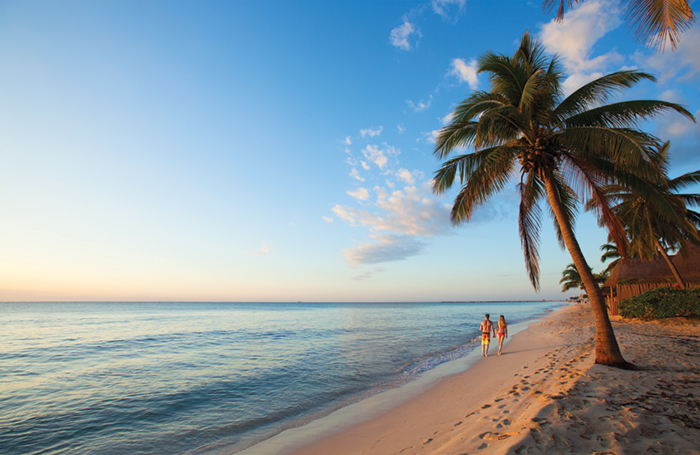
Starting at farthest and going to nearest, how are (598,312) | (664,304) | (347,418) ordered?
(664,304)
(598,312)
(347,418)

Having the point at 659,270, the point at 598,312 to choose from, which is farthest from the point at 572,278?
the point at 598,312

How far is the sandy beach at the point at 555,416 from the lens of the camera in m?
3.55

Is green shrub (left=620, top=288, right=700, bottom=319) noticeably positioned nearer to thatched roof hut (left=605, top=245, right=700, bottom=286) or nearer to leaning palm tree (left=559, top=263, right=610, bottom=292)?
thatched roof hut (left=605, top=245, right=700, bottom=286)

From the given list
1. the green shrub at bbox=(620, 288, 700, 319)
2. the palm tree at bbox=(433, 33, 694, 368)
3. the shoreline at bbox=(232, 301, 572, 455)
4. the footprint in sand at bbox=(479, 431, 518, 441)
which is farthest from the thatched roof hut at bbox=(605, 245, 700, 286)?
the footprint in sand at bbox=(479, 431, 518, 441)

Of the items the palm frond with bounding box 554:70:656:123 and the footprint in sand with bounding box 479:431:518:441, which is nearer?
the footprint in sand with bounding box 479:431:518:441

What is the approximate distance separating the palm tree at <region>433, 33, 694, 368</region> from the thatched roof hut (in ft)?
60.4

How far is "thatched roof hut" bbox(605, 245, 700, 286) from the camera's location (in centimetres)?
2262

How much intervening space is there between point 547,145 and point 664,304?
16.2 m

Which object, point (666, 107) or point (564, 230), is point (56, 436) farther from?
point (666, 107)

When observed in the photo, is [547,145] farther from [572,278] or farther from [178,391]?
[572,278]

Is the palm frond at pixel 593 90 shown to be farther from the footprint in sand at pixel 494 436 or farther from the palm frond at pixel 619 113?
the footprint in sand at pixel 494 436

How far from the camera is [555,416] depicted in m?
4.23

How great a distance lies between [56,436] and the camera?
6.19 meters

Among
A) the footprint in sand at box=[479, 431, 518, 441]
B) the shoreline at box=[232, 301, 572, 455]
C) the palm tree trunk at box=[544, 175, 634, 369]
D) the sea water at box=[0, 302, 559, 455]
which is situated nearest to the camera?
the footprint in sand at box=[479, 431, 518, 441]
